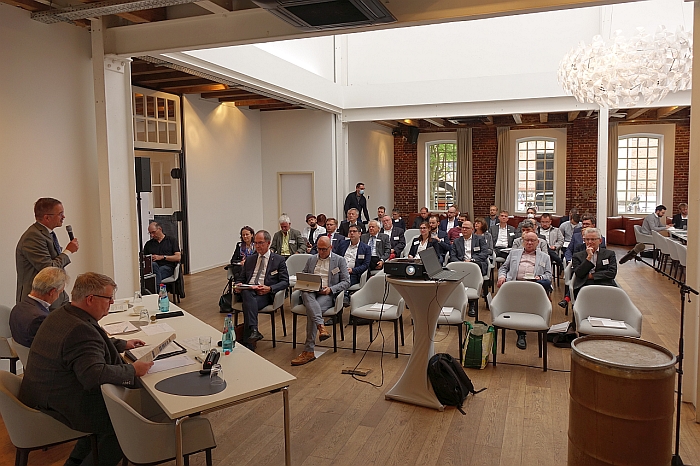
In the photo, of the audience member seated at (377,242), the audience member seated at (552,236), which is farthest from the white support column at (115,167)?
the audience member seated at (552,236)

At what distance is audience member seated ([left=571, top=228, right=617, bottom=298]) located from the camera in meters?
6.35

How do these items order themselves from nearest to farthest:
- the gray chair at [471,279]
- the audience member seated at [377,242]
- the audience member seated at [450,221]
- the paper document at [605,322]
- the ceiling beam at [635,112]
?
the paper document at [605,322] → the gray chair at [471,279] → the audience member seated at [377,242] → the audience member seated at [450,221] → the ceiling beam at [635,112]

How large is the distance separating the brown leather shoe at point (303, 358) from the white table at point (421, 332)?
4.06 feet

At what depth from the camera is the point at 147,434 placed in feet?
9.11

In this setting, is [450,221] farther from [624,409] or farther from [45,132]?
[624,409]

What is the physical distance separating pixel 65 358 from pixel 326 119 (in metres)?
10.5

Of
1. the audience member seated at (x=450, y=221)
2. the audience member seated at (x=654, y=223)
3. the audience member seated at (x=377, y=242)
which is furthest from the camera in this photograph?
the audience member seated at (x=654, y=223)

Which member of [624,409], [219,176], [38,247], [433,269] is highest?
[219,176]

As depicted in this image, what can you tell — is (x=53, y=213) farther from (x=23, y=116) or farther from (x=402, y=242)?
(x=402, y=242)

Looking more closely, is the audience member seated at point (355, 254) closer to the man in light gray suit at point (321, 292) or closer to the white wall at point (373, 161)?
the man in light gray suit at point (321, 292)

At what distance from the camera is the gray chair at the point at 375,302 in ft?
19.0

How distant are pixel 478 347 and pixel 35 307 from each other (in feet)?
12.5

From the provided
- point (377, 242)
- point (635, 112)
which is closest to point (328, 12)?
point (377, 242)

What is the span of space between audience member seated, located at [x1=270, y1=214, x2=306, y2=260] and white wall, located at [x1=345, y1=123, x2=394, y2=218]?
5.68 meters
